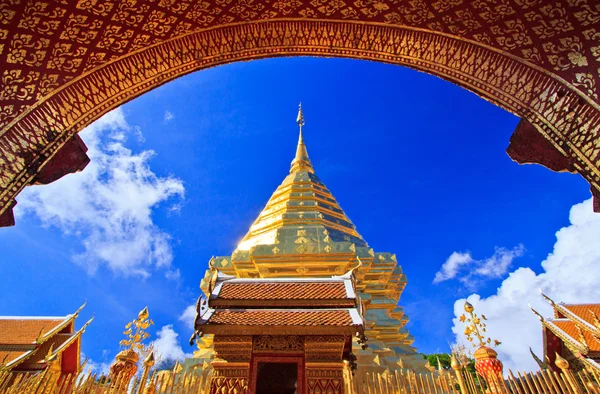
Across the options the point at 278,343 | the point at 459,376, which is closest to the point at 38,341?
the point at 278,343

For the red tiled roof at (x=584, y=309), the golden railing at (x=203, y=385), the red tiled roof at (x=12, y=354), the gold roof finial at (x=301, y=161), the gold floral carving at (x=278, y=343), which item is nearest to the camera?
the gold floral carving at (x=278, y=343)

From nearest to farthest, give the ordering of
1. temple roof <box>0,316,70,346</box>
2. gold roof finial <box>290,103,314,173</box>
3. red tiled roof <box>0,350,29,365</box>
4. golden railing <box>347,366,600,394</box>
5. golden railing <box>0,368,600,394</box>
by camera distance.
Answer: golden railing <box>0,368,600,394</box>
golden railing <box>347,366,600,394</box>
red tiled roof <box>0,350,29,365</box>
temple roof <box>0,316,70,346</box>
gold roof finial <box>290,103,314,173</box>

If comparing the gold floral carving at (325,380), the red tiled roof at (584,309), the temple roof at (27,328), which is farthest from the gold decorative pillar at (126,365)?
the red tiled roof at (584,309)

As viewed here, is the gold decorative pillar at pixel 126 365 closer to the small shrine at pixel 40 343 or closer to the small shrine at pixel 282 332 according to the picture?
the small shrine at pixel 282 332

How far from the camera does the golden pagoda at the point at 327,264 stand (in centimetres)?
1040

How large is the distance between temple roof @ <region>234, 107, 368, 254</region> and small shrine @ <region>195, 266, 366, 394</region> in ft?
23.2

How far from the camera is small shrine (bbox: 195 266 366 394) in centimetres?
456

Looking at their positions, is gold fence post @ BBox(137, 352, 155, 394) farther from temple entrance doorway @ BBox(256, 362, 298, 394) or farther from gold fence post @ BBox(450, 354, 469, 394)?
gold fence post @ BBox(450, 354, 469, 394)

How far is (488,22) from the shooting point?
328 centimetres

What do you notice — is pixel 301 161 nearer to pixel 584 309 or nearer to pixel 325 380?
pixel 584 309

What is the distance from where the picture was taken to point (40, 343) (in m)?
10.3

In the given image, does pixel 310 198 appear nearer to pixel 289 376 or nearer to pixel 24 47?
pixel 289 376

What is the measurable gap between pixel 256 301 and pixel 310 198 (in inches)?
436

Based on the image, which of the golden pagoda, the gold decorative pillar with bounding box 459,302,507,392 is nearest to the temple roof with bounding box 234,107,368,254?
the golden pagoda
